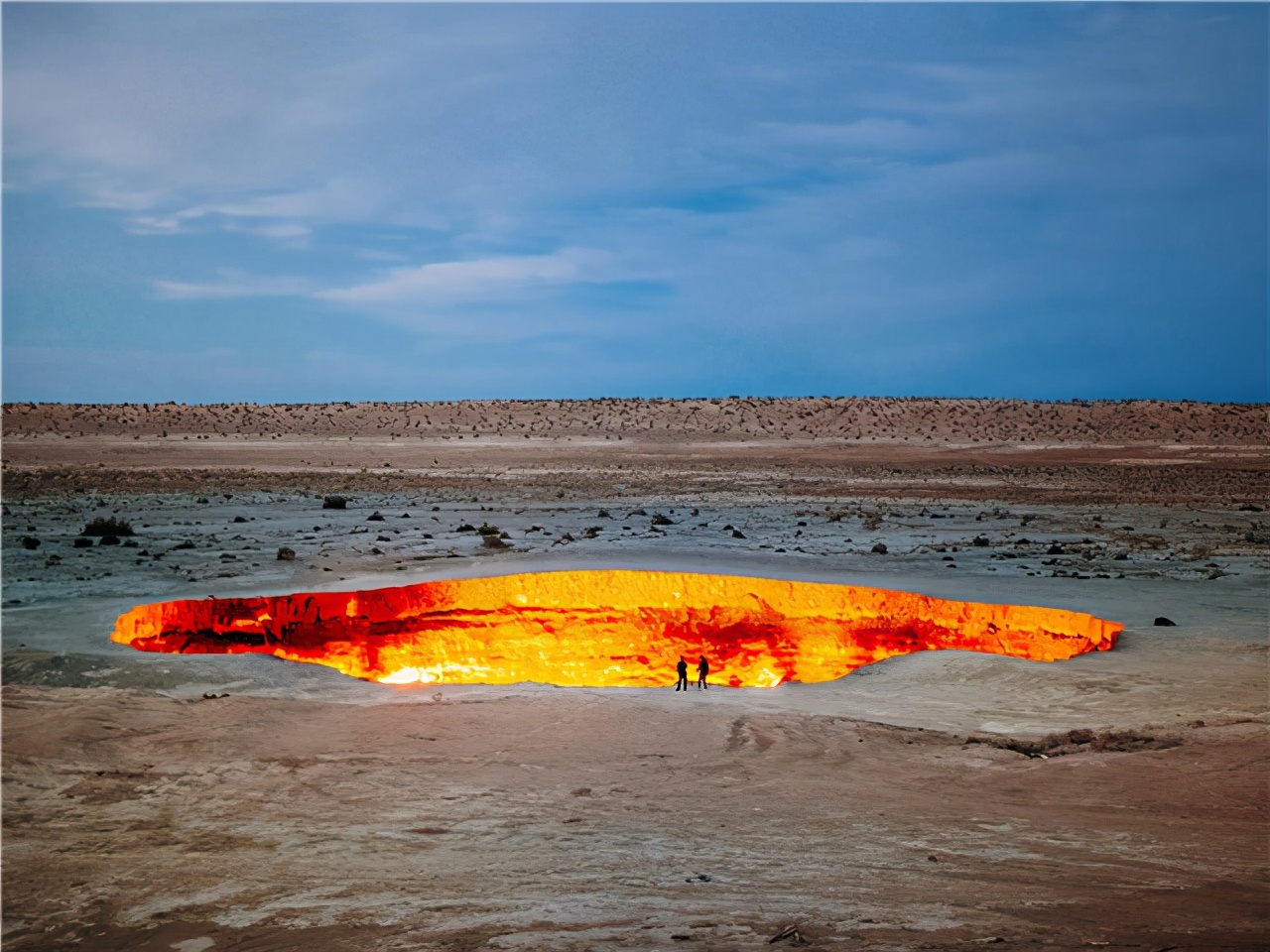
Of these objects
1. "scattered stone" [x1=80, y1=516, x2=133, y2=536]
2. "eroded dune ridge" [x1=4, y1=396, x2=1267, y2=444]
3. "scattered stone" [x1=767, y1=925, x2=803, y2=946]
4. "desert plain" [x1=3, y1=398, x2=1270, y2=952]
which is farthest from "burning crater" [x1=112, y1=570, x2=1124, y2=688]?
"eroded dune ridge" [x1=4, y1=396, x2=1267, y2=444]

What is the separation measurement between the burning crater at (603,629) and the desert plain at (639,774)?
15.8 inches

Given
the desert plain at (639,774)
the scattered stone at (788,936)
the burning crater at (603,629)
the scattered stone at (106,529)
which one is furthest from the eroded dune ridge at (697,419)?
the scattered stone at (788,936)

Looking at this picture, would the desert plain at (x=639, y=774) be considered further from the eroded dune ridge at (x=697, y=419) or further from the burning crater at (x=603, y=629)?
the eroded dune ridge at (x=697, y=419)

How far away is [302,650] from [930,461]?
32038 mm

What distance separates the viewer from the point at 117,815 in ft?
19.4

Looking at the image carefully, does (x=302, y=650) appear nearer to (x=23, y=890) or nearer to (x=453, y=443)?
(x=23, y=890)

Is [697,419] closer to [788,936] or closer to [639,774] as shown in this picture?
[639,774]

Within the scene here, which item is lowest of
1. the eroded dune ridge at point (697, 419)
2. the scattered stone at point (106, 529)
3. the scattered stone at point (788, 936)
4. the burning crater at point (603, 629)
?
the burning crater at point (603, 629)

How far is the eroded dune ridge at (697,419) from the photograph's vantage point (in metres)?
52.7

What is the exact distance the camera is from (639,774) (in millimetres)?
6871

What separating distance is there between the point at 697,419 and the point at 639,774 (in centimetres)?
5121

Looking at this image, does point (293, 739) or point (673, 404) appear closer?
point (293, 739)

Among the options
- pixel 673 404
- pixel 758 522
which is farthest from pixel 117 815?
pixel 673 404

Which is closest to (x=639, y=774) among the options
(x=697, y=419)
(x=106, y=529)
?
(x=106, y=529)
